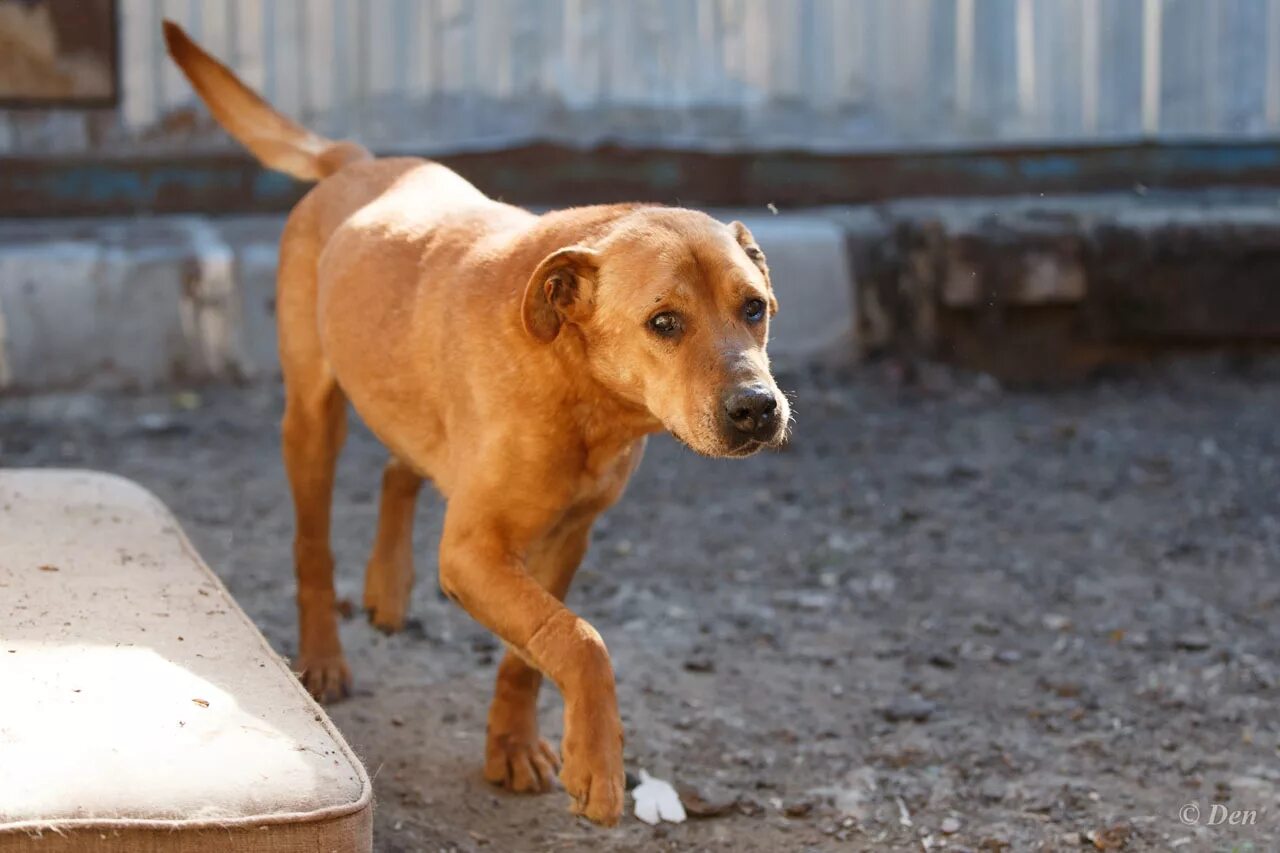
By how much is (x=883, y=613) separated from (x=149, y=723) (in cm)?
303

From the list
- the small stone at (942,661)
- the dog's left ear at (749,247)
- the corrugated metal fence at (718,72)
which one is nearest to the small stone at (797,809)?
the small stone at (942,661)

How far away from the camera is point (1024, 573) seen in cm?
571

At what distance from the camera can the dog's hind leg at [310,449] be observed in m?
4.59

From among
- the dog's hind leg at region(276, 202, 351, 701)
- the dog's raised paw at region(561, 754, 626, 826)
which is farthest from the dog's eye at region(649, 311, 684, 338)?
the dog's hind leg at region(276, 202, 351, 701)

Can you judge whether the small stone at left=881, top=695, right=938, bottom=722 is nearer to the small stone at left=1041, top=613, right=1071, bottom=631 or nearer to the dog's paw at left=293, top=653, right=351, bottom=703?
the small stone at left=1041, top=613, right=1071, bottom=631

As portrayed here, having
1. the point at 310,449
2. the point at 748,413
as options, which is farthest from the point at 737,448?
the point at 310,449

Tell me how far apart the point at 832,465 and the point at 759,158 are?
221cm

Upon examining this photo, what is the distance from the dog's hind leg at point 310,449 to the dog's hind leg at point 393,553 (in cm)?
21

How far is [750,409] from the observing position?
3197 mm

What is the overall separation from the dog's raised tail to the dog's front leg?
1.72 m

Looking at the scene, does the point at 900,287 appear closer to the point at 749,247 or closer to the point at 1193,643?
the point at 1193,643

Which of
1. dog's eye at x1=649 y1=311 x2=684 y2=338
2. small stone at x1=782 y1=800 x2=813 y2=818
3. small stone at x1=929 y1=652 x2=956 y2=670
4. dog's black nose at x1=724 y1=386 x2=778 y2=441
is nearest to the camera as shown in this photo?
dog's black nose at x1=724 y1=386 x2=778 y2=441

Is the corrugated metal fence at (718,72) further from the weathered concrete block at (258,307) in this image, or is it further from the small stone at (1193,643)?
the small stone at (1193,643)

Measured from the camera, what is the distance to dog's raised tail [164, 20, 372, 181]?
16.1 feet
